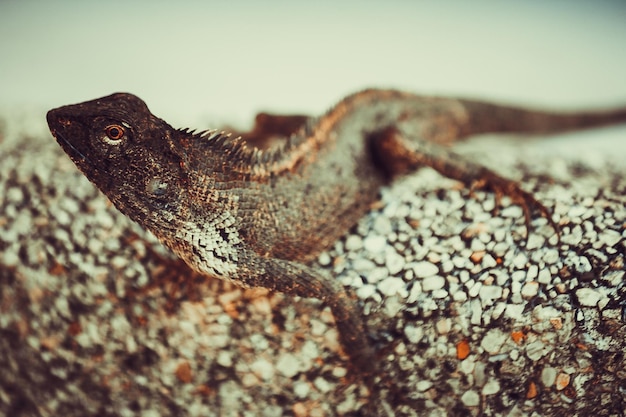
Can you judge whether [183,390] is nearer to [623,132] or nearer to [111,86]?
[111,86]

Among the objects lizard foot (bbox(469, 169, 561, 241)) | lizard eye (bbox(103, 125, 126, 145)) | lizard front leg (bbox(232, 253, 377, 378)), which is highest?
lizard foot (bbox(469, 169, 561, 241))

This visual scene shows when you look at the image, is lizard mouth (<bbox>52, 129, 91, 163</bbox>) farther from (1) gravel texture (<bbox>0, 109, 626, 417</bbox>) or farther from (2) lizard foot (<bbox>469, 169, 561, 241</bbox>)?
(2) lizard foot (<bbox>469, 169, 561, 241</bbox>)

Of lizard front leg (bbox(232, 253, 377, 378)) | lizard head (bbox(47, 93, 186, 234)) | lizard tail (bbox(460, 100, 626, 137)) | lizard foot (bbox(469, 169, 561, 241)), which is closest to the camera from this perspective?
lizard head (bbox(47, 93, 186, 234))

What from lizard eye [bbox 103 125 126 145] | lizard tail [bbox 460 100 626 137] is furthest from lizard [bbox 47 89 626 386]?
lizard tail [bbox 460 100 626 137]

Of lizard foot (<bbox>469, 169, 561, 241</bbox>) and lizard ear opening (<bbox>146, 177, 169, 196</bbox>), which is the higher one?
lizard foot (<bbox>469, 169, 561, 241</bbox>)

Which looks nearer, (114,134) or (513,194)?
(114,134)

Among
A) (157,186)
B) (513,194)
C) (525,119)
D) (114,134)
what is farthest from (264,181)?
(525,119)

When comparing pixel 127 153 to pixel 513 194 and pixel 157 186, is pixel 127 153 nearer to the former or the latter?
pixel 157 186
